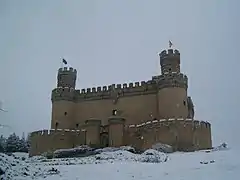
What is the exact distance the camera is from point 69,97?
4769 cm

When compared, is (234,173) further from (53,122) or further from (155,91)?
(53,122)

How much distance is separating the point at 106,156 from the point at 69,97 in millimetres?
19609

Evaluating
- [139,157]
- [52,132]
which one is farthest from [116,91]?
[139,157]

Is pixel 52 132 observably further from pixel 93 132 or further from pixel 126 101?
pixel 126 101

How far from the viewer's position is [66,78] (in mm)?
48594

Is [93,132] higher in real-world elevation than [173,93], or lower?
lower

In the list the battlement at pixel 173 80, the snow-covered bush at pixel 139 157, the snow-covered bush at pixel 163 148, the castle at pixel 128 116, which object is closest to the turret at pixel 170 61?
the castle at pixel 128 116

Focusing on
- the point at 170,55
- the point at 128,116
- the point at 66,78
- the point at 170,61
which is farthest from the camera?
the point at 66,78

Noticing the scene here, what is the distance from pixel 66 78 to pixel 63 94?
7.83 feet

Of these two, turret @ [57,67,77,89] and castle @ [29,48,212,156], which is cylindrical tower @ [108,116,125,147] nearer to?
castle @ [29,48,212,156]

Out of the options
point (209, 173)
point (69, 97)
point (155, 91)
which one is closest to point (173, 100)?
point (155, 91)

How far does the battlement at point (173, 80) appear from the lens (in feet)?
136

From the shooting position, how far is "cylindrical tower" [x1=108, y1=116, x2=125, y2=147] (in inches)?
1589

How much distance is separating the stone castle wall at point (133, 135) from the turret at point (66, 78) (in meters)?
6.86
